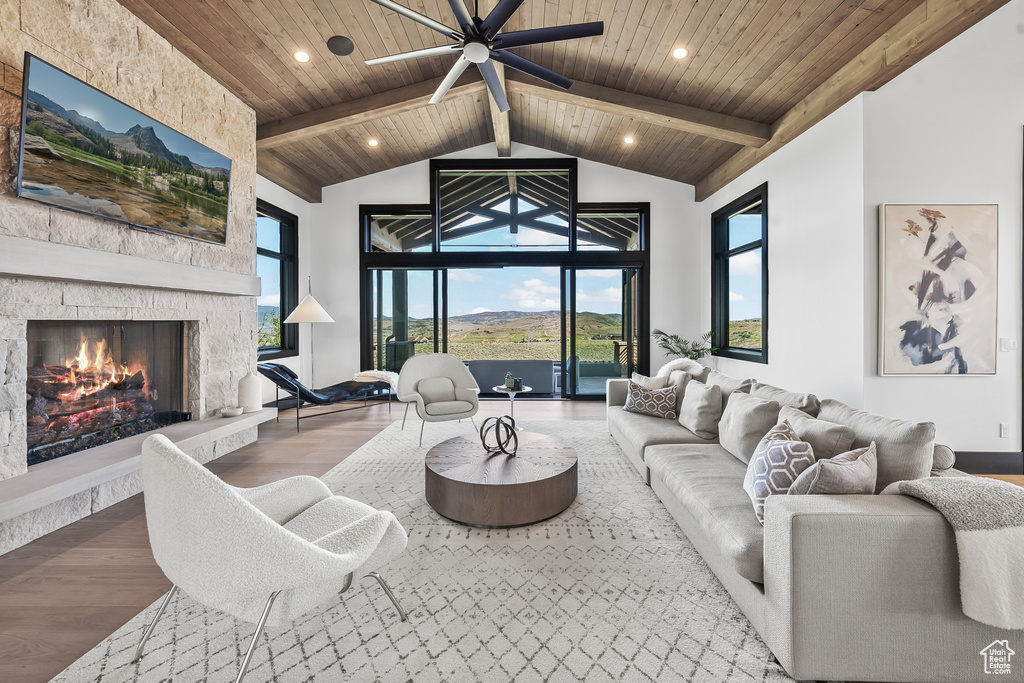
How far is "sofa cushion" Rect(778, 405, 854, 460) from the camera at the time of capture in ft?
6.54

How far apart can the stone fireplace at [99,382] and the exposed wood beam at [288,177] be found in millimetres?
2557

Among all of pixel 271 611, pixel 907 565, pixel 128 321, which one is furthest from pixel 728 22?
pixel 128 321

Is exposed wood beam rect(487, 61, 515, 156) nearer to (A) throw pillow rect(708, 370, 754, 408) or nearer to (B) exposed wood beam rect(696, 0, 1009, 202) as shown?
(B) exposed wood beam rect(696, 0, 1009, 202)

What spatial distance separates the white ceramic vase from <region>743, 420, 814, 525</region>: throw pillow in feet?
13.5

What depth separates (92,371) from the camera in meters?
3.02

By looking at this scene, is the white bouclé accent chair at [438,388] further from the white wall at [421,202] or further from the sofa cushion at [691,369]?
the white wall at [421,202]

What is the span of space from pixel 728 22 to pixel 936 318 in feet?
8.88

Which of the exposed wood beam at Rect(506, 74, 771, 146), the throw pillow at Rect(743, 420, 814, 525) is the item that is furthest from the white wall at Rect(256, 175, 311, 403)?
the throw pillow at Rect(743, 420, 814, 525)

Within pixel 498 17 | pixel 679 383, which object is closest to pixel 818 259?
pixel 679 383

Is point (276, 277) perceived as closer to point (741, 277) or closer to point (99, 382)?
point (99, 382)

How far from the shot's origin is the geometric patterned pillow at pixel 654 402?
150 inches

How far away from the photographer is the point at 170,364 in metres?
3.74

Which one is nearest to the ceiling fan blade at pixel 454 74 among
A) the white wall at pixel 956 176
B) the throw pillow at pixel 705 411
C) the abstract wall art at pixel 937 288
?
the throw pillow at pixel 705 411
